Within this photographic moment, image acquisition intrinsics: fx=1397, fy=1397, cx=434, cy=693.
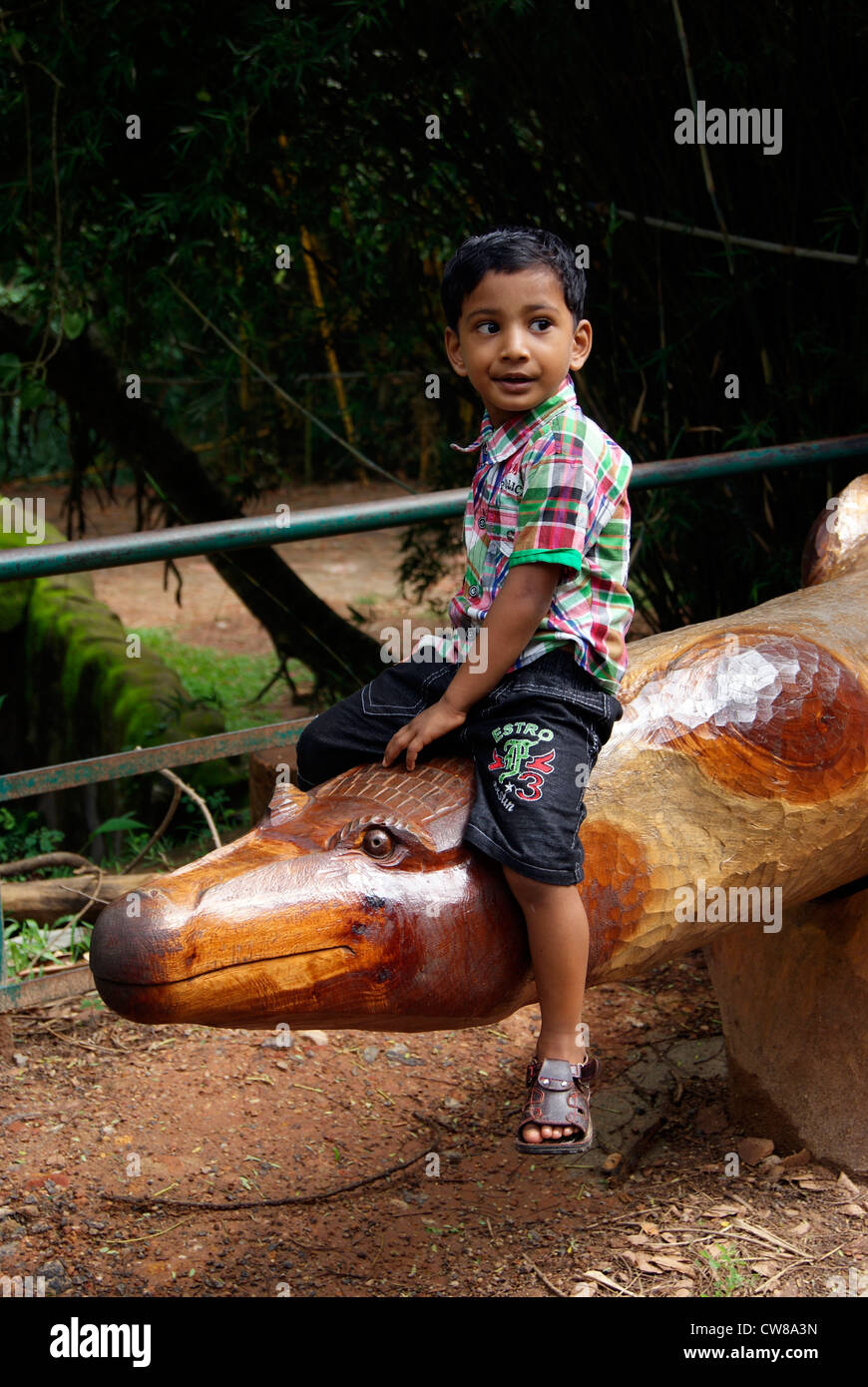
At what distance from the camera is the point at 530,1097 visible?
183 cm

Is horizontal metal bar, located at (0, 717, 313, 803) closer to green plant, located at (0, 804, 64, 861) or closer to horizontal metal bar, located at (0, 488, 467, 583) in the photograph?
horizontal metal bar, located at (0, 488, 467, 583)

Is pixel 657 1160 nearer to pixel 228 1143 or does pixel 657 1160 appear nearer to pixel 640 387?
pixel 228 1143

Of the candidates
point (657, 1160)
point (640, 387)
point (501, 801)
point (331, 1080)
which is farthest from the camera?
point (640, 387)

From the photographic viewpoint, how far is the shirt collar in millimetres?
1897

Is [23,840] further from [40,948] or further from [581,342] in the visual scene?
[581,342]

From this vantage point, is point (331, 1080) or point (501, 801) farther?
point (331, 1080)

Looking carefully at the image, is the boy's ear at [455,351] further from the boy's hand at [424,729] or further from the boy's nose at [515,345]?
the boy's hand at [424,729]

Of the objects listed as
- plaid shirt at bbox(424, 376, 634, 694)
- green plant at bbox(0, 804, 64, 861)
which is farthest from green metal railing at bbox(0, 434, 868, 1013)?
green plant at bbox(0, 804, 64, 861)

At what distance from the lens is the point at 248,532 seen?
9.35 ft

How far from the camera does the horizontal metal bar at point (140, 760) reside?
115 inches

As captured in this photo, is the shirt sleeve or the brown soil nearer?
the shirt sleeve

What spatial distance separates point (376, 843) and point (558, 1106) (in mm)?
433

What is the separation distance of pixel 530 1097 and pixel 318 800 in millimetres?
478

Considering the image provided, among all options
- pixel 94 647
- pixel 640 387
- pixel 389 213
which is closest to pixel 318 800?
pixel 640 387
